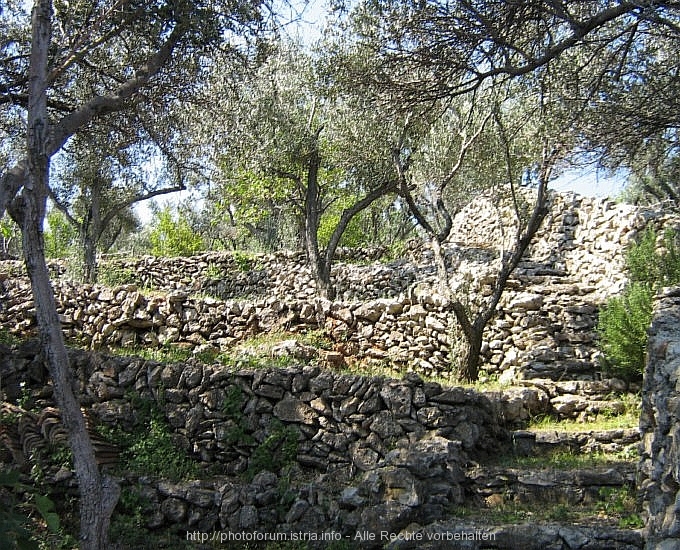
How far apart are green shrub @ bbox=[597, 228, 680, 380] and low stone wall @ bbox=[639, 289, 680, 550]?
11.2 ft

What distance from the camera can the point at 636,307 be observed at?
378 inches

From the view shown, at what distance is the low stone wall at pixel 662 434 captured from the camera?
4328mm

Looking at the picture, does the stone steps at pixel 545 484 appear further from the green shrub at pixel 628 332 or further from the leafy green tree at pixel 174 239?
the leafy green tree at pixel 174 239

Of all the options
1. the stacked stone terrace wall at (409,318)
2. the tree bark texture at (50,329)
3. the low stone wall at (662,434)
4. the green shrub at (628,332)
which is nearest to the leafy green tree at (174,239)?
the stacked stone terrace wall at (409,318)

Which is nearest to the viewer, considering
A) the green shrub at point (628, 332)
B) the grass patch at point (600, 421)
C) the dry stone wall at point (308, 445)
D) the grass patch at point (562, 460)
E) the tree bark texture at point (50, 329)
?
the tree bark texture at point (50, 329)

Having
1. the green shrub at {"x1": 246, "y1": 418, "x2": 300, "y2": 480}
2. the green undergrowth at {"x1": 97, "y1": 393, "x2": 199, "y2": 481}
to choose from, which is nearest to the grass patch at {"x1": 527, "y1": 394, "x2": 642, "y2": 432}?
the green shrub at {"x1": 246, "y1": 418, "x2": 300, "y2": 480}

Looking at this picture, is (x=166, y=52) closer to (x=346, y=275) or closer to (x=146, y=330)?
(x=146, y=330)

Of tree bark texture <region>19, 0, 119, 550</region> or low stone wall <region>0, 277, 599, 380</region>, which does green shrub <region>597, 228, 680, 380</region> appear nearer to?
low stone wall <region>0, 277, 599, 380</region>

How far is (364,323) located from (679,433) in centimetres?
711

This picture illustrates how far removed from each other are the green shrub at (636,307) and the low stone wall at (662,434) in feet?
11.2

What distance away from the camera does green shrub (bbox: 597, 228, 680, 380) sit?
31.0ft

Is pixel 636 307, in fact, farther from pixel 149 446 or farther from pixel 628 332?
pixel 149 446

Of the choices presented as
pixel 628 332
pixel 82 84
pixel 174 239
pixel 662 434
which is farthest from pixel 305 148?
pixel 174 239

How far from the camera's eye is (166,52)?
305 inches
